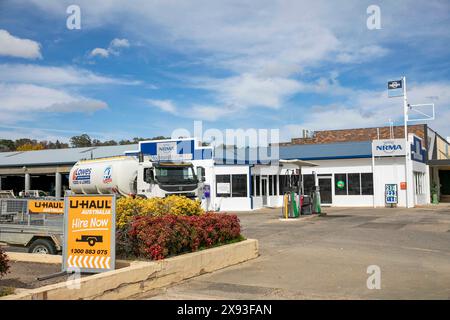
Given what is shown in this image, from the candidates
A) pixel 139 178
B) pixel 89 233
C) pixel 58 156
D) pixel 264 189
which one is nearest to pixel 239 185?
pixel 264 189

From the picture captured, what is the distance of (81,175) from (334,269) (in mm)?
15462

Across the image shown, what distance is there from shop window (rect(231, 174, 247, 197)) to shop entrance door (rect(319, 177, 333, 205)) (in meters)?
6.56

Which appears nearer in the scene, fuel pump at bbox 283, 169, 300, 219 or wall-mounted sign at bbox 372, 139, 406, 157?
fuel pump at bbox 283, 169, 300, 219

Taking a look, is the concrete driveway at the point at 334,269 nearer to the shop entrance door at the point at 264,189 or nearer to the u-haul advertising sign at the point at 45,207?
the u-haul advertising sign at the point at 45,207

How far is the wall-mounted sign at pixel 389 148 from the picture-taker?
30.8 meters

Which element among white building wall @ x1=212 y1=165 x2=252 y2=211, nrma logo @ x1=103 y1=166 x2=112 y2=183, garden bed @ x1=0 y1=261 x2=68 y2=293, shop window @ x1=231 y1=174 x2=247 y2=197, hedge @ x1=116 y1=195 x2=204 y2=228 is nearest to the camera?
garden bed @ x1=0 y1=261 x2=68 y2=293

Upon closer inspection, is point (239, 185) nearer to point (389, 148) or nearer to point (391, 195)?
point (391, 195)

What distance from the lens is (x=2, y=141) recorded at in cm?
10356

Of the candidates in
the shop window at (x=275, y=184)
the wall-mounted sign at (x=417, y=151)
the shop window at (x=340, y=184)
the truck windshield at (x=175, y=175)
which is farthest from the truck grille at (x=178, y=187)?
the wall-mounted sign at (x=417, y=151)

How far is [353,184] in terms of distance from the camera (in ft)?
107

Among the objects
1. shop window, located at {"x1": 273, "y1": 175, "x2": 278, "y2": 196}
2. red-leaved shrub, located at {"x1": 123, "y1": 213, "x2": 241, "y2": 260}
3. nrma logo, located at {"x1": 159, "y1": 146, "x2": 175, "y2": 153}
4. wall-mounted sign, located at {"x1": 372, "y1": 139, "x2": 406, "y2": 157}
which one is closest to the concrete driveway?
red-leaved shrub, located at {"x1": 123, "y1": 213, "x2": 241, "y2": 260}

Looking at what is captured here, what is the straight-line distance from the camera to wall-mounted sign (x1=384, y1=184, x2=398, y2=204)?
30.3 metres

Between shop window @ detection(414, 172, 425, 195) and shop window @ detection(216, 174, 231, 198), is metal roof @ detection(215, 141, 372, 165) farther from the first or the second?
shop window @ detection(414, 172, 425, 195)

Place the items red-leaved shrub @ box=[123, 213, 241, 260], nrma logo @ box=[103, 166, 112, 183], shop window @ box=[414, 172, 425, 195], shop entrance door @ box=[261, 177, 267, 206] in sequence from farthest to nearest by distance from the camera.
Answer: shop window @ box=[414, 172, 425, 195]
shop entrance door @ box=[261, 177, 267, 206]
nrma logo @ box=[103, 166, 112, 183]
red-leaved shrub @ box=[123, 213, 241, 260]
